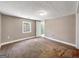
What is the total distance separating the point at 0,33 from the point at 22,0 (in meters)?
2.95

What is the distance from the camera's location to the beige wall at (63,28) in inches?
222

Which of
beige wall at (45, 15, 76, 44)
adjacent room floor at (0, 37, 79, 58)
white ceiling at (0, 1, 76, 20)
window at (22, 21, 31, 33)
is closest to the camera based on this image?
white ceiling at (0, 1, 76, 20)

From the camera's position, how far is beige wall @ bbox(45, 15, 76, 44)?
5.63 metres

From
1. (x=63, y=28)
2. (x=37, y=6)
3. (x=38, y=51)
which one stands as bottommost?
(x=38, y=51)

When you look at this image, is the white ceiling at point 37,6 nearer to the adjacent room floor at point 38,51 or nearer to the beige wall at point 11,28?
the beige wall at point 11,28

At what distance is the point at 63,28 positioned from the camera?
6.50 metres

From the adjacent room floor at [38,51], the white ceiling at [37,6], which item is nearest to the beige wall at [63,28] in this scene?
the adjacent room floor at [38,51]

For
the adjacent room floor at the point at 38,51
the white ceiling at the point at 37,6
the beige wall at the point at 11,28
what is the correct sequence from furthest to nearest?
the beige wall at the point at 11,28 → the adjacent room floor at the point at 38,51 → the white ceiling at the point at 37,6

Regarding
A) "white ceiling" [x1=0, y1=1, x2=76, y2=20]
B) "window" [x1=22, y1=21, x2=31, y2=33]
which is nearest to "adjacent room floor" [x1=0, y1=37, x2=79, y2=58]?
"white ceiling" [x1=0, y1=1, x2=76, y2=20]

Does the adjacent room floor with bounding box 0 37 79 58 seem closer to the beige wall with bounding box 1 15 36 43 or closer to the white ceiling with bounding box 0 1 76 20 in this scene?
the beige wall with bounding box 1 15 36 43

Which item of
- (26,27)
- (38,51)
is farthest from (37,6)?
(26,27)

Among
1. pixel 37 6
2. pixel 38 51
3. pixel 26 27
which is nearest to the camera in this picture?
pixel 37 6

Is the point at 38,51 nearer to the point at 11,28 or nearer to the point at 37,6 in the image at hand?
the point at 37,6

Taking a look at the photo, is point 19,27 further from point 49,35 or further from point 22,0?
point 22,0
